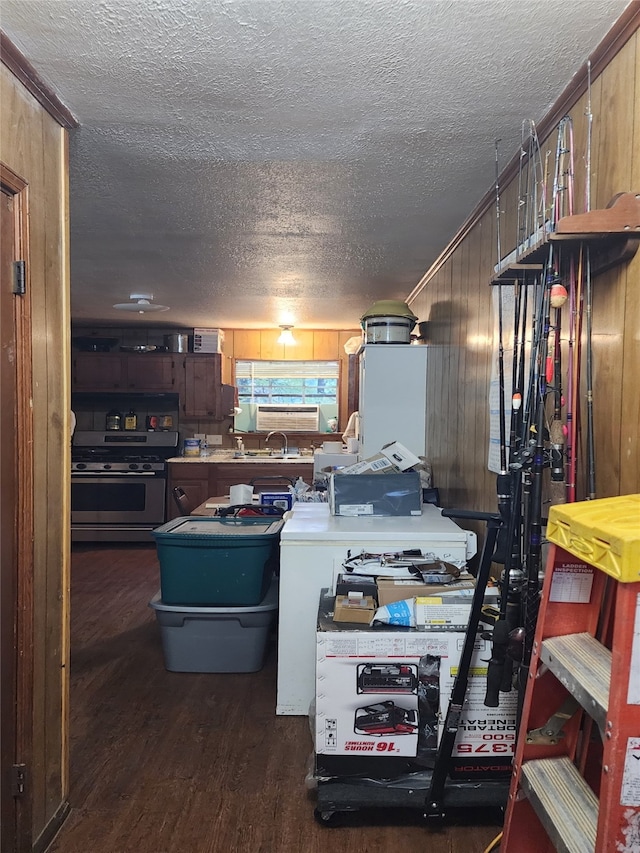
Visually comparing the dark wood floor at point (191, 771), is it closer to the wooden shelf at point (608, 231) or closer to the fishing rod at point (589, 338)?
the fishing rod at point (589, 338)

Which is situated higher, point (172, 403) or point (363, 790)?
point (172, 403)

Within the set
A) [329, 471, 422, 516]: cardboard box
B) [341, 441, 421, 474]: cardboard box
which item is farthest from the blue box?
[341, 441, 421, 474]: cardboard box

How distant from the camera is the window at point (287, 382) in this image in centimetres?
668

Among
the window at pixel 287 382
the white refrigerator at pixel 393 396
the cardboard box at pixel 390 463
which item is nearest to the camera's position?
the cardboard box at pixel 390 463

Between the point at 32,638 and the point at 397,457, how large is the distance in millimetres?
1911

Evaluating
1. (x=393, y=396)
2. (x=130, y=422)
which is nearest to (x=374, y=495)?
(x=393, y=396)

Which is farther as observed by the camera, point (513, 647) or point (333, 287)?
point (333, 287)

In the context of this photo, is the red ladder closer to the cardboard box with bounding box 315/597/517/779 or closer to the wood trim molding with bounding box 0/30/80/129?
the cardboard box with bounding box 315/597/517/779

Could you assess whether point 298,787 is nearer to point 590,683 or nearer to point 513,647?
point 513,647

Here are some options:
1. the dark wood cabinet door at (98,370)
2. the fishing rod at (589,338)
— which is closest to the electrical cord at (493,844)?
the fishing rod at (589,338)

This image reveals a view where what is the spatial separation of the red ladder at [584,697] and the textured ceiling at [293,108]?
1.13 meters

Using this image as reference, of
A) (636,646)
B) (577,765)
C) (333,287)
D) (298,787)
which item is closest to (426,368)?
(333,287)

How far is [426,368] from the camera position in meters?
3.97

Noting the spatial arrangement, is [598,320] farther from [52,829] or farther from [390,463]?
[52,829]
